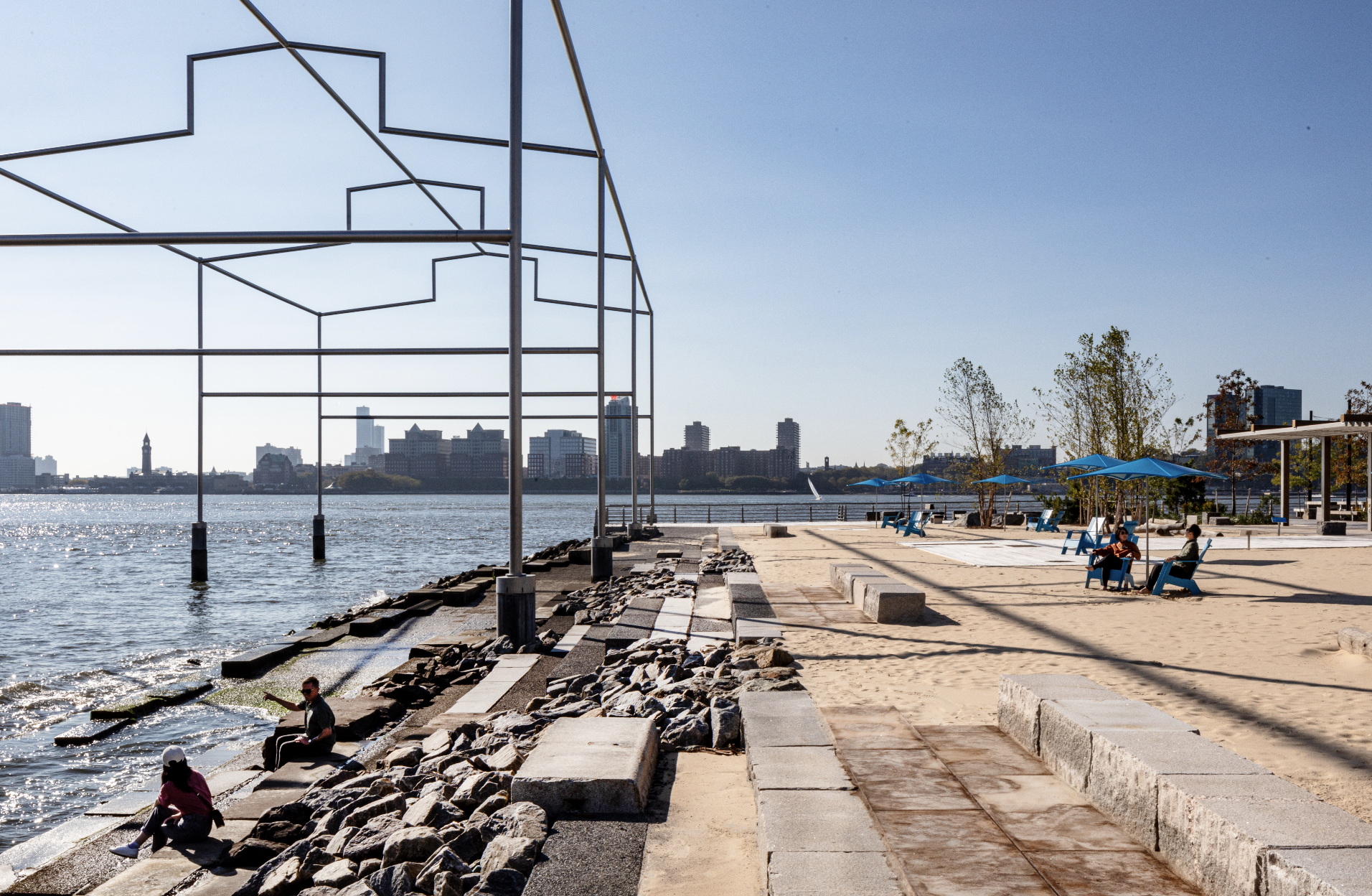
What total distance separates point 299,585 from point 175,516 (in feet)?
291

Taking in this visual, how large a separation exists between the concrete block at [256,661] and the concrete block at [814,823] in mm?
9575

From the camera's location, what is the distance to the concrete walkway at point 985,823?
10.9 feet

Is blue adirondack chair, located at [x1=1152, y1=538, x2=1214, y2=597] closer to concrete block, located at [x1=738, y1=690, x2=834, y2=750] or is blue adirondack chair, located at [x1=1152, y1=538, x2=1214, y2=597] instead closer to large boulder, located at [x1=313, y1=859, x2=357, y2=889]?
concrete block, located at [x1=738, y1=690, x2=834, y2=750]

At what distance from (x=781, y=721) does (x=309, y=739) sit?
12.2 ft

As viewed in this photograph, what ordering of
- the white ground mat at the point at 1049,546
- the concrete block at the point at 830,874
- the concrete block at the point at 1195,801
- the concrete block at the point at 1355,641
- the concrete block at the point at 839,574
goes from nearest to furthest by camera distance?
the concrete block at the point at 830,874 → the concrete block at the point at 1195,801 → the concrete block at the point at 1355,641 → the concrete block at the point at 839,574 → the white ground mat at the point at 1049,546

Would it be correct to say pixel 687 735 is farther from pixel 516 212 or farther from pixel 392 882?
pixel 516 212

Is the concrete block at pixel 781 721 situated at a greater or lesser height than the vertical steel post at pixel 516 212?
lesser

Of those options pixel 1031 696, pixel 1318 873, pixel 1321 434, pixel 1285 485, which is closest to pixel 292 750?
pixel 1031 696

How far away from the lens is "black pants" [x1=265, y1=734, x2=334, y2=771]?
671 centimetres

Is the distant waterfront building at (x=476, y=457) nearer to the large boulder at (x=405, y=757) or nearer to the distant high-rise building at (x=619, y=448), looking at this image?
the distant high-rise building at (x=619, y=448)

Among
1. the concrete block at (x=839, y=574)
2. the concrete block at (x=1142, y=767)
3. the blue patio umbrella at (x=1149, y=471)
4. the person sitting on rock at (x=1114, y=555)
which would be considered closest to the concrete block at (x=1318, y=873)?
the concrete block at (x=1142, y=767)

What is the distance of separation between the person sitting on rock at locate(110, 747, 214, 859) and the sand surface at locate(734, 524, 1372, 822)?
393cm

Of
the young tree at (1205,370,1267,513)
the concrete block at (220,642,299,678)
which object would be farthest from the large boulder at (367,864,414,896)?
the young tree at (1205,370,1267,513)

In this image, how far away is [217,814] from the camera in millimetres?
5477
